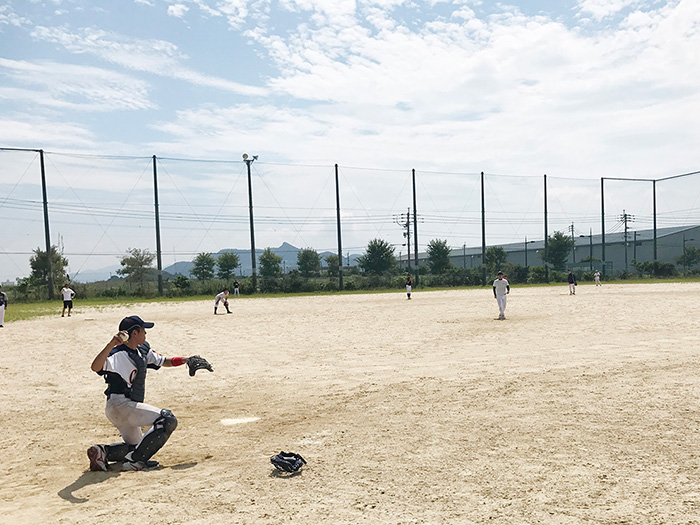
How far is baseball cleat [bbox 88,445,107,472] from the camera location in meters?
6.16

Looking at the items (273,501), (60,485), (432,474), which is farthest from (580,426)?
(60,485)

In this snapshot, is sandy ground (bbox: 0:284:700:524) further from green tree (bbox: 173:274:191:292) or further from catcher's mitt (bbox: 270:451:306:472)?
green tree (bbox: 173:274:191:292)

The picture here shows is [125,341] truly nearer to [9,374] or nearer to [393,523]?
[393,523]

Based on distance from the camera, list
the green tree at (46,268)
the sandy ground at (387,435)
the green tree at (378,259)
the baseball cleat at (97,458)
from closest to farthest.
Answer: the sandy ground at (387,435), the baseball cleat at (97,458), the green tree at (46,268), the green tree at (378,259)

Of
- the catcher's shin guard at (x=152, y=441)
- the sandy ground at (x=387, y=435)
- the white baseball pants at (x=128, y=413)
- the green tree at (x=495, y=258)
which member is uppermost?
the green tree at (x=495, y=258)

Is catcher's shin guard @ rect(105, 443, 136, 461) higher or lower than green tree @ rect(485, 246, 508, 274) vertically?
lower

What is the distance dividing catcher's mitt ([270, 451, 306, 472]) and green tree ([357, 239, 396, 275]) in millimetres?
73668

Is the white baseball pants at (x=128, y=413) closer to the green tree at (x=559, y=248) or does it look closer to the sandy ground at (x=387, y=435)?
the sandy ground at (x=387, y=435)

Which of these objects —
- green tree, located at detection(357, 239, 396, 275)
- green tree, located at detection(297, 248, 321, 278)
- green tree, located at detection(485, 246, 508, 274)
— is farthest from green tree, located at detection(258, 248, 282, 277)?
green tree, located at detection(485, 246, 508, 274)

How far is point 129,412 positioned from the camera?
6.28 m

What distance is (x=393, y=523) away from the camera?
4668 millimetres

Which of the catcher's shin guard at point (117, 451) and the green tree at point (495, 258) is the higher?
the green tree at point (495, 258)

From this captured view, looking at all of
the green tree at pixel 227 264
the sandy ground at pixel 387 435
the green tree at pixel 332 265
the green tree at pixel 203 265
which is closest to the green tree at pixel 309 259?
the green tree at pixel 332 265

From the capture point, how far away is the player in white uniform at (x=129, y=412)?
620 centimetres
